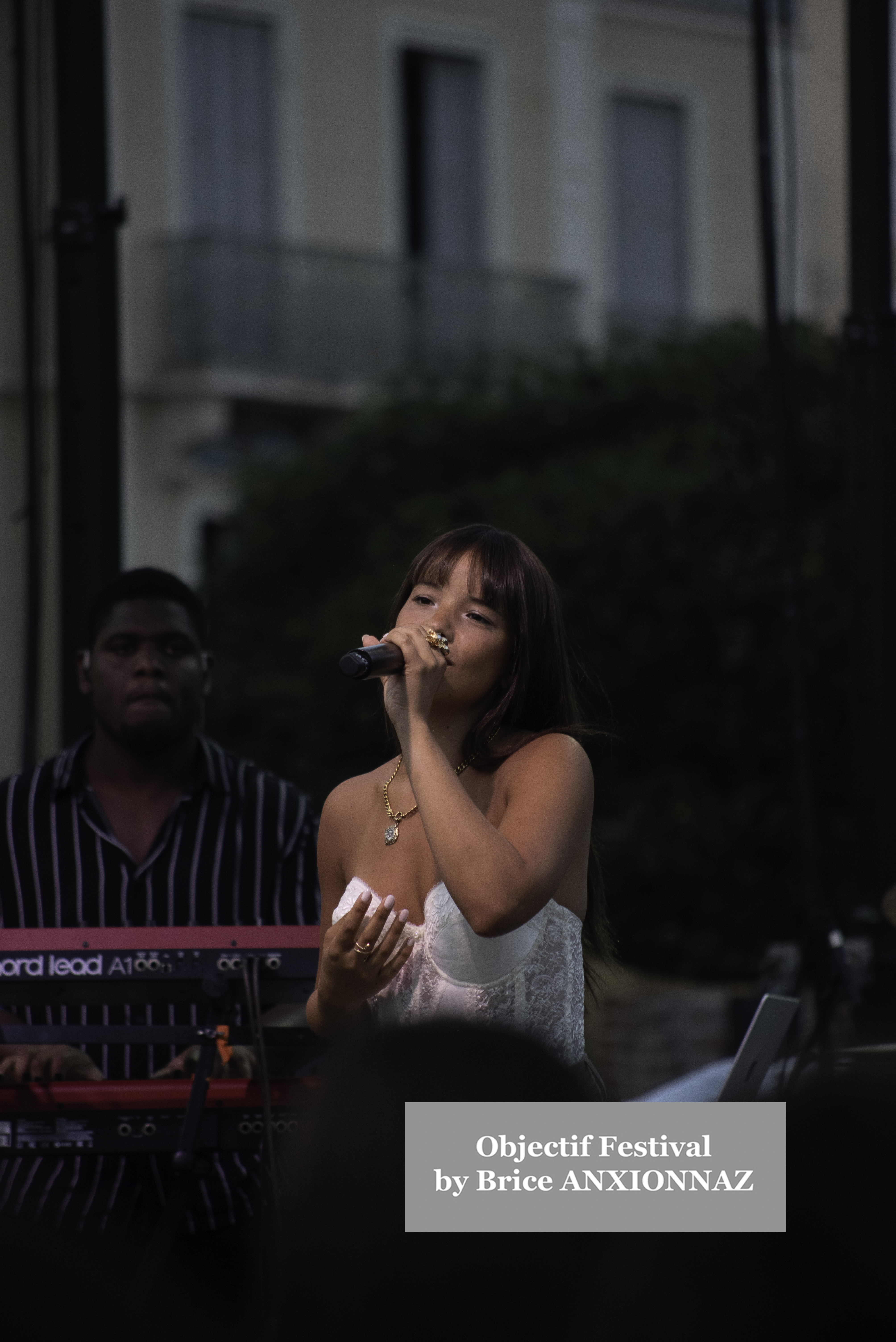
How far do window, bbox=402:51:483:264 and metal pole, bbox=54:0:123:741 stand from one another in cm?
1329

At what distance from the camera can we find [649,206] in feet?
59.5

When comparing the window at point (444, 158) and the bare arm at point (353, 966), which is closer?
the bare arm at point (353, 966)

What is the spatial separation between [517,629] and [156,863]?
1202mm

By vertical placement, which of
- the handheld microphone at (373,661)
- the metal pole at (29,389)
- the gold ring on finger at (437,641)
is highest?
the metal pole at (29,389)

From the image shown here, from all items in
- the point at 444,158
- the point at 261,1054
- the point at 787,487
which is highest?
the point at 444,158

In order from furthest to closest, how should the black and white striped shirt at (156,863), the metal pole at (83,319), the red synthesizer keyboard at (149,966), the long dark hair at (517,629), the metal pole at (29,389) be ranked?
the metal pole at (29,389) → the metal pole at (83,319) → the black and white striped shirt at (156,863) → the red synthesizer keyboard at (149,966) → the long dark hair at (517,629)

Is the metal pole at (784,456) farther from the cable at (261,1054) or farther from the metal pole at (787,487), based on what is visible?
the cable at (261,1054)

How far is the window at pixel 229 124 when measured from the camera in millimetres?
16062

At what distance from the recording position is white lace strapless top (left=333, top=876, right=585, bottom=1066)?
2.20 m

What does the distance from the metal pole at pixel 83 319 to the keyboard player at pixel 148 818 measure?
363 mm

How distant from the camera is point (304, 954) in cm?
267

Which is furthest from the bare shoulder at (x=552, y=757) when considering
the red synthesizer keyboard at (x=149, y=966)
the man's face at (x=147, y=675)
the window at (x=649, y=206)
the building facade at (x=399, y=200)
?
the window at (x=649, y=206)

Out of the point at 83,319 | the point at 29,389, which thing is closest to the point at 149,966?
the point at 83,319

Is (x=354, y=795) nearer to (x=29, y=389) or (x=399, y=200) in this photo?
(x=29, y=389)
